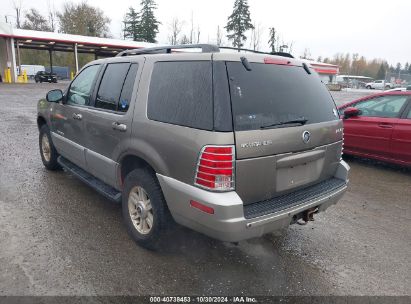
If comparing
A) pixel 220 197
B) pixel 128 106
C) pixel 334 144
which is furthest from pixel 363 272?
pixel 128 106

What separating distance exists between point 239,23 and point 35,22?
4278 centimetres

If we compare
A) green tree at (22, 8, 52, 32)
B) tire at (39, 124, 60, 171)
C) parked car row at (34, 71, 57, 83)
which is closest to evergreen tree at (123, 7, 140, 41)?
green tree at (22, 8, 52, 32)

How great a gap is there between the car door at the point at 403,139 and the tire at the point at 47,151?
573 cm

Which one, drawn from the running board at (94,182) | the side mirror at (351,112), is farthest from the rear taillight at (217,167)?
the side mirror at (351,112)

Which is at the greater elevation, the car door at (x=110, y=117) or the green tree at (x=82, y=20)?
the green tree at (x=82, y=20)

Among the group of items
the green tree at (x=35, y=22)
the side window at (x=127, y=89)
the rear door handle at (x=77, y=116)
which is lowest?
the rear door handle at (x=77, y=116)

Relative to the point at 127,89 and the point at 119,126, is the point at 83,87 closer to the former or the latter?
the point at 127,89

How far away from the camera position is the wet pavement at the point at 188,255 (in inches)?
108

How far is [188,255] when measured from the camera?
3197 millimetres

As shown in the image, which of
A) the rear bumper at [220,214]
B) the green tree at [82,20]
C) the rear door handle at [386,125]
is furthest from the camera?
the green tree at [82,20]

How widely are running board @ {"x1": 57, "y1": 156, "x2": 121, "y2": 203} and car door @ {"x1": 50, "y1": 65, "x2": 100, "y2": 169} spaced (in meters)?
0.10

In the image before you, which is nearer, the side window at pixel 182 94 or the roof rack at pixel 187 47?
the side window at pixel 182 94

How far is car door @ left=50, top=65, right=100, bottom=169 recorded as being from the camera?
4.16 meters

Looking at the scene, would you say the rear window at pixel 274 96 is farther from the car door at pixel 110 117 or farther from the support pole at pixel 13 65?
the support pole at pixel 13 65
